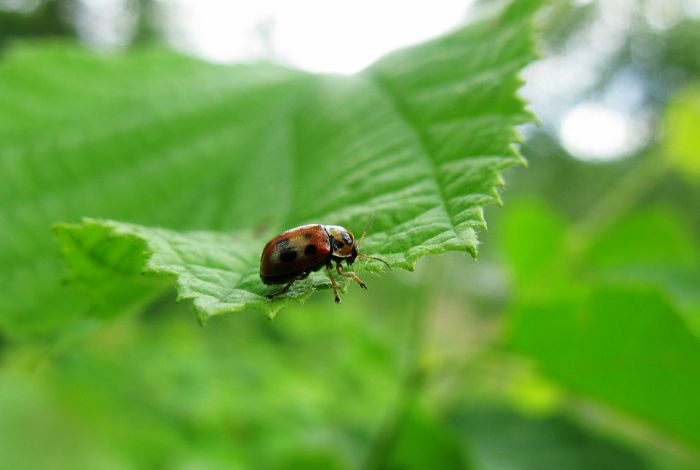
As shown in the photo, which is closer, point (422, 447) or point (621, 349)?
point (621, 349)

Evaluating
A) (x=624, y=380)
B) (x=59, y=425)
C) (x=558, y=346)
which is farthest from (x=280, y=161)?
(x=59, y=425)

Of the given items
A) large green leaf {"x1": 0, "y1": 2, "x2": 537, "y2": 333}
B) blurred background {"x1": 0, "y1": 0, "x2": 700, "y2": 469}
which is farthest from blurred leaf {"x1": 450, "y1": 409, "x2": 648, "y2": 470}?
large green leaf {"x1": 0, "y1": 2, "x2": 537, "y2": 333}

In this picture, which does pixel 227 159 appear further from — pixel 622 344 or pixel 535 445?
pixel 535 445

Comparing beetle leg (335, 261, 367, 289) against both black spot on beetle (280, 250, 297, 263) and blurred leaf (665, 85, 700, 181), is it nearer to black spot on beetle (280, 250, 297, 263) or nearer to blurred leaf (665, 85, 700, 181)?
black spot on beetle (280, 250, 297, 263)

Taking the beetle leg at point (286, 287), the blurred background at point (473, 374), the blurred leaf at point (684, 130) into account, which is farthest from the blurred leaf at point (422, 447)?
the blurred leaf at point (684, 130)

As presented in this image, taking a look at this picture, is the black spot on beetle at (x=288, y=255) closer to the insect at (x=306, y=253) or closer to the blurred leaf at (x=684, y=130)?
the insect at (x=306, y=253)

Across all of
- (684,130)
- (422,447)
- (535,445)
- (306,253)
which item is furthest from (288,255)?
(684,130)
